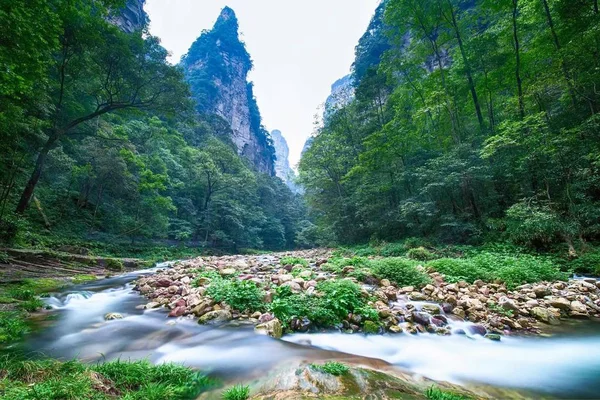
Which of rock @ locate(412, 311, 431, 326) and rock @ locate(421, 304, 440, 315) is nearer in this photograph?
rock @ locate(412, 311, 431, 326)

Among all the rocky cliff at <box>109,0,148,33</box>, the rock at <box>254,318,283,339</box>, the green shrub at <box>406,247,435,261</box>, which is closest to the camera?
the rock at <box>254,318,283,339</box>

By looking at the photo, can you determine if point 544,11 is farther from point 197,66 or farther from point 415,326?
point 197,66

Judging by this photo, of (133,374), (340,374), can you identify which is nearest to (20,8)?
(133,374)

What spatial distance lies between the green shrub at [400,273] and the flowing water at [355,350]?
6.83 feet

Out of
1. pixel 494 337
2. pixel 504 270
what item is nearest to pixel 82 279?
pixel 494 337

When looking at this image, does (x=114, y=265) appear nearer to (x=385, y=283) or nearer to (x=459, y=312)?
(x=385, y=283)

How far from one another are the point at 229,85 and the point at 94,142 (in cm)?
6080

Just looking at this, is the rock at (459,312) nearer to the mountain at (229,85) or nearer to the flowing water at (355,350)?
the flowing water at (355,350)

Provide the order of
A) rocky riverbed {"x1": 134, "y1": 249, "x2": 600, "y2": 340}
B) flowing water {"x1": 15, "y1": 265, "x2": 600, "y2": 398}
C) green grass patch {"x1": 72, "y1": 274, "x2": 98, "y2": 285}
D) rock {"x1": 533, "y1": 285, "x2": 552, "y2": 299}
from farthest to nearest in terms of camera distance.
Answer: green grass patch {"x1": 72, "y1": 274, "x2": 98, "y2": 285}, rock {"x1": 533, "y1": 285, "x2": 552, "y2": 299}, rocky riverbed {"x1": 134, "y1": 249, "x2": 600, "y2": 340}, flowing water {"x1": 15, "y1": 265, "x2": 600, "y2": 398}

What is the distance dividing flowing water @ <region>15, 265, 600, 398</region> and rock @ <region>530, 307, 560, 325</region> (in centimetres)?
31

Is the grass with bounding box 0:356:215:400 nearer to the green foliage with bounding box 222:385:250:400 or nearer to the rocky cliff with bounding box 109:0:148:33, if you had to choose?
the green foliage with bounding box 222:385:250:400

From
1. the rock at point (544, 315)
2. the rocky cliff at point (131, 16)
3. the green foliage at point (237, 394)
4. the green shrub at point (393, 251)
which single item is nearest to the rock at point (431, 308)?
the rock at point (544, 315)

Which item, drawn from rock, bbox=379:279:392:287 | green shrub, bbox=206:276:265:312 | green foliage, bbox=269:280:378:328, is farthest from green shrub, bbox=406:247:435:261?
green shrub, bbox=206:276:265:312

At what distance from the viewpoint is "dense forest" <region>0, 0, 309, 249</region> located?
8000 millimetres
